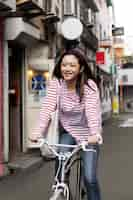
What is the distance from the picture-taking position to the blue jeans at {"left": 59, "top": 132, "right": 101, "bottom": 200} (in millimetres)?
5039

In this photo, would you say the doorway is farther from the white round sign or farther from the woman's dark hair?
the woman's dark hair

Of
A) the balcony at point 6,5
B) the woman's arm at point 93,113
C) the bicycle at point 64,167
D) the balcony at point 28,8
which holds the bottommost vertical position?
the bicycle at point 64,167

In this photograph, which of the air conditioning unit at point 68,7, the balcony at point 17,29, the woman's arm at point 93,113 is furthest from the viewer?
the air conditioning unit at point 68,7

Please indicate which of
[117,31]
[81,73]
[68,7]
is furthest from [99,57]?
[81,73]

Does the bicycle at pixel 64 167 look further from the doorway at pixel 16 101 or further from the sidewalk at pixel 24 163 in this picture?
the doorway at pixel 16 101

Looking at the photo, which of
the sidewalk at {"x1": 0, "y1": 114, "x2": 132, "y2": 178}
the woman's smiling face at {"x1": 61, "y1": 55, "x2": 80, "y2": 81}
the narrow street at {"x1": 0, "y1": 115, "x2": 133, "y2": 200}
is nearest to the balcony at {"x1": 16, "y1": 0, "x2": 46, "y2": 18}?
the sidewalk at {"x1": 0, "y1": 114, "x2": 132, "y2": 178}

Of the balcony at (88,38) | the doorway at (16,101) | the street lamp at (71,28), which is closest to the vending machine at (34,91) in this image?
the doorway at (16,101)

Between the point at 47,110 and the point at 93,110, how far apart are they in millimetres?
397

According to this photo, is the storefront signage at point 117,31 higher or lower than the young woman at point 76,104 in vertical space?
higher

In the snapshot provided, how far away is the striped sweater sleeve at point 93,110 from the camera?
4.79m

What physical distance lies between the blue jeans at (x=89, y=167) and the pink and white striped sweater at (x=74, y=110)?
0.10 m

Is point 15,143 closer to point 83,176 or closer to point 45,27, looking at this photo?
point 45,27

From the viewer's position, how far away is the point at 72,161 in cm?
501

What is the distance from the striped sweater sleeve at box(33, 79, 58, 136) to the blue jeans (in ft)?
0.97
